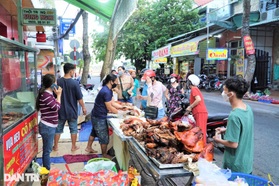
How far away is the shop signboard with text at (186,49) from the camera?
16594 millimetres

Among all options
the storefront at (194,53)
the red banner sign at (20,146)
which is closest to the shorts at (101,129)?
the red banner sign at (20,146)

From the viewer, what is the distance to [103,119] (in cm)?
475

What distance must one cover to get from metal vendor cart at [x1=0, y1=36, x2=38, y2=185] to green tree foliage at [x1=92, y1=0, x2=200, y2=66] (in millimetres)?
19697

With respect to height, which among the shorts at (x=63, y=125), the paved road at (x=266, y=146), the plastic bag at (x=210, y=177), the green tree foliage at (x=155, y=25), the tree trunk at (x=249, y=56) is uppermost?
the green tree foliage at (x=155, y=25)

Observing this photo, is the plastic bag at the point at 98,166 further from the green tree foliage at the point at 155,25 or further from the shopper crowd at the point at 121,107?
the green tree foliage at the point at 155,25

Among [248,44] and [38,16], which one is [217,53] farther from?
[38,16]

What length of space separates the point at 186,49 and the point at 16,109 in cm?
1538

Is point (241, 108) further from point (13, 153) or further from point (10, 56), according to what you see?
point (10, 56)

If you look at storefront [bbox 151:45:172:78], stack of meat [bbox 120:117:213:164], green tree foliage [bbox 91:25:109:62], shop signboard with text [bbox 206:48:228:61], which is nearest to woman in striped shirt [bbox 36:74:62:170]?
stack of meat [bbox 120:117:213:164]

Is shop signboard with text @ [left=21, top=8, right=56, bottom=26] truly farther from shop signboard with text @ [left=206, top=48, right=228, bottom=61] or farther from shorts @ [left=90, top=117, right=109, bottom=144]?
shop signboard with text @ [left=206, top=48, right=228, bottom=61]

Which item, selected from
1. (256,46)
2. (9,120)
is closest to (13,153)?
(9,120)

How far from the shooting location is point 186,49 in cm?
1767

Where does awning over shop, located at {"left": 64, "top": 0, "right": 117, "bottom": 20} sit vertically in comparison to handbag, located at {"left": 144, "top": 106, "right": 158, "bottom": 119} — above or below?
above

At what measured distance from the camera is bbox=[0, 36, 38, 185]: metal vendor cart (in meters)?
2.75
